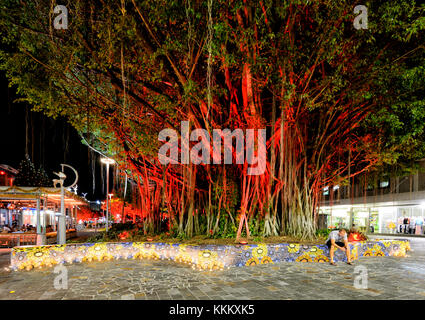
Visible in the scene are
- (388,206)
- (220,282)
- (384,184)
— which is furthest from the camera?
(384,184)

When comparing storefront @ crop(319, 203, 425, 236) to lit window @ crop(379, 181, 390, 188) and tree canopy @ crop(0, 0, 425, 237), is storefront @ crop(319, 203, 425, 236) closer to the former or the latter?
lit window @ crop(379, 181, 390, 188)

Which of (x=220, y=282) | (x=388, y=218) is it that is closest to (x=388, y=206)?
(x=388, y=218)

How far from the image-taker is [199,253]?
663cm

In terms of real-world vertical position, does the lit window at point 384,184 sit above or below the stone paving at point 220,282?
above

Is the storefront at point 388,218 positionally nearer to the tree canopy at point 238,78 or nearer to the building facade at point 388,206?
the building facade at point 388,206

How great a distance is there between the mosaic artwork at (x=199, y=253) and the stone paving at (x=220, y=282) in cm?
30

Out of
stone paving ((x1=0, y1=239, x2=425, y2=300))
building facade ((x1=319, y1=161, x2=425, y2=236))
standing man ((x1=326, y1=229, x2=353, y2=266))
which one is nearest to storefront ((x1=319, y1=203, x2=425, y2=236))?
building facade ((x1=319, y1=161, x2=425, y2=236))

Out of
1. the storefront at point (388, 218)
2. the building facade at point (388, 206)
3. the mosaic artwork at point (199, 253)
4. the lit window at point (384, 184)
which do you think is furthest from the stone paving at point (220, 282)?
the lit window at point (384, 184)

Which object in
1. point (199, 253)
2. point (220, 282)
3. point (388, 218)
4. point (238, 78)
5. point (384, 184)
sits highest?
point (238, 78)

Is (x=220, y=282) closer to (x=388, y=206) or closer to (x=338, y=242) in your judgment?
(x=338, y=242)

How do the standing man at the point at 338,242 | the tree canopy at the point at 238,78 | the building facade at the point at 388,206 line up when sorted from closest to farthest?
the tree canopy at the point at 238,78 → the standing man at the point at 338,242 → the building facade at the point at 388,206

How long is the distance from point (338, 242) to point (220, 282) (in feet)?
12.1

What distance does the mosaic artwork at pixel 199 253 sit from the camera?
21.6 ft

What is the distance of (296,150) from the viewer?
9.38m
